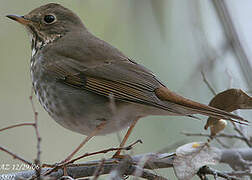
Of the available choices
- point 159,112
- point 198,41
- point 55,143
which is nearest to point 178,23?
point 198,41

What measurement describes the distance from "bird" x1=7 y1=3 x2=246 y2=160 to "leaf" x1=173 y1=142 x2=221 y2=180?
33 centimetres

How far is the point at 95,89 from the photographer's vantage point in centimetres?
383

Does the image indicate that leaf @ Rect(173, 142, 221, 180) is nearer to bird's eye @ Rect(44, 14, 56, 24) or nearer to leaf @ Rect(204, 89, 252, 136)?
leaf @ Rect(204, 89, 252, 136)

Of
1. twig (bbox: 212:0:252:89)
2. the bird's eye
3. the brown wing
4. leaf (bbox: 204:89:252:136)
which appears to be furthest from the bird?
twig (bbox: 212:0:252:89)

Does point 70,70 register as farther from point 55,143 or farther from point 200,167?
point 55,143

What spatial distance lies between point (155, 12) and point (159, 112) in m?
1.64

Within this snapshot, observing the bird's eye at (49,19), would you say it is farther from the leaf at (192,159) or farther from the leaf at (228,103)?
the leaf at (192,159)

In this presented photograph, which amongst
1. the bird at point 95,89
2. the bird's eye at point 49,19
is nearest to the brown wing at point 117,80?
the bird at point 95,89

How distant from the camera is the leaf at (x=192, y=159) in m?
2.91

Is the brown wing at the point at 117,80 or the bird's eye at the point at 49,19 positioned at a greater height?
the bird's eye at the point at 49,19

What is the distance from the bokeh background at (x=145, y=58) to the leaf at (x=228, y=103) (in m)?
0.89

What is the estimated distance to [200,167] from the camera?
294 cm

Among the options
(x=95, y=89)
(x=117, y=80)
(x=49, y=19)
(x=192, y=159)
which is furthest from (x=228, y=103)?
(x=49, y=19)

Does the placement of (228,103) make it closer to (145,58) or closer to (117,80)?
(117,80)
